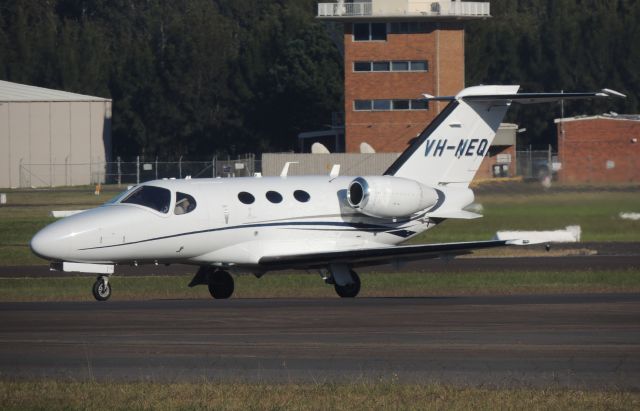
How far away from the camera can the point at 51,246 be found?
2445 cm

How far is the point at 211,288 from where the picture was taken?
27359mm

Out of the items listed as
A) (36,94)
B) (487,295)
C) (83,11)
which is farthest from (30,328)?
(83,11)

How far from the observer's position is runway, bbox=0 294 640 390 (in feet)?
50.9

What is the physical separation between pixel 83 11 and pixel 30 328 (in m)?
112

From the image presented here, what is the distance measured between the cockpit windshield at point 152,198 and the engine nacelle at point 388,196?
390 centimetres

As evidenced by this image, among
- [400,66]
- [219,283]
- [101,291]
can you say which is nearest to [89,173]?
[400,66]

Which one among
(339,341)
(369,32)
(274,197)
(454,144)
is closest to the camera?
(339,341)

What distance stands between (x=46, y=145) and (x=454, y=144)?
62.4 m

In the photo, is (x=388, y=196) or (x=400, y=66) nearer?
(x=388, y=196)

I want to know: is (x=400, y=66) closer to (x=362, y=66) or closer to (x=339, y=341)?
(x=362, y=66)

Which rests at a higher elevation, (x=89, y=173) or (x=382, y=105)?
(x=382, y=105)

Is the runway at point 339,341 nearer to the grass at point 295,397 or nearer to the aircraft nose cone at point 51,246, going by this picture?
the grass at point 295,397

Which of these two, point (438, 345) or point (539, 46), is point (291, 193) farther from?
point (539, 46)

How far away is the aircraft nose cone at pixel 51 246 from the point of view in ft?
80.2
